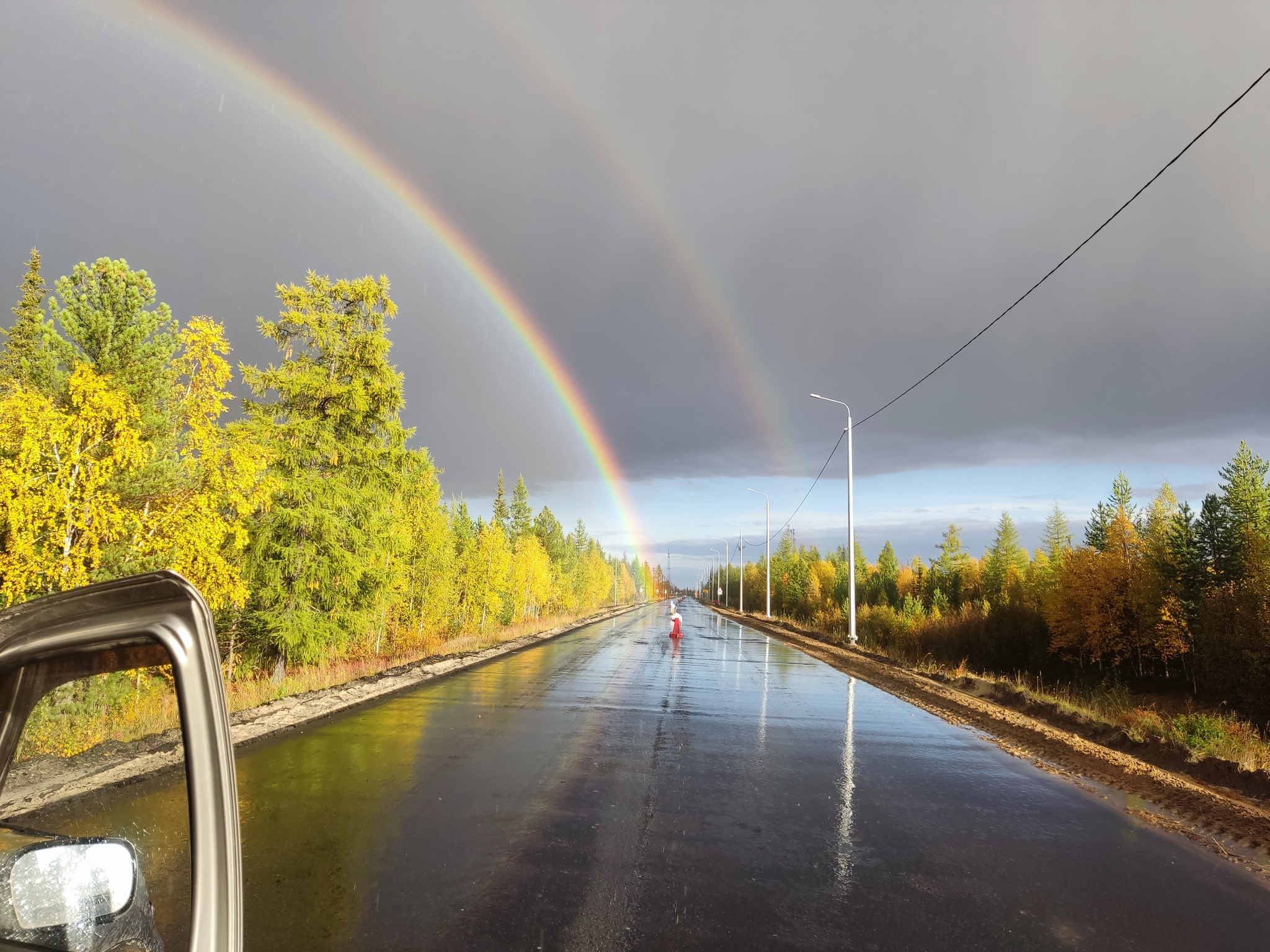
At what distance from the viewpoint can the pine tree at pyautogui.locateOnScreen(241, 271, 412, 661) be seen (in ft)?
62.3

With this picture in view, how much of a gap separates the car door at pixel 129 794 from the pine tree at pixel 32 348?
47.0 feet

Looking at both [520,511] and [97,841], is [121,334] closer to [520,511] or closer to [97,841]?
[97,841]

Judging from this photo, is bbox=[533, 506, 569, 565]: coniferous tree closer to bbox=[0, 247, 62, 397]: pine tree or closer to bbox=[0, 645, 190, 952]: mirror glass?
bbox=[0, 247, 62, 397]: pine tree

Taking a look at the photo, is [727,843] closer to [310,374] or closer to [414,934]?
[414,934]

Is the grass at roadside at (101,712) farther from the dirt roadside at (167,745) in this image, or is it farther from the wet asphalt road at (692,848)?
the wet asphalt road at (692,848)

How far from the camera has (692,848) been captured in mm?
5762

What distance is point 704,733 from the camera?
1064 centimetres

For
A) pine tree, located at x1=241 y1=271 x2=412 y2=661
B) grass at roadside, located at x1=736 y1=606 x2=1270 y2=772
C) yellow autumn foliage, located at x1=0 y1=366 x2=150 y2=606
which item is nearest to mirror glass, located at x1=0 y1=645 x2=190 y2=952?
yellow autumn foliage, located at x1=0 y1=366 x2=150 y2=606

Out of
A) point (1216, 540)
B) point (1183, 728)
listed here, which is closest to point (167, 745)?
point (1183, 728)

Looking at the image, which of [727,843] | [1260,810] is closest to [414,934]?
[727,843]

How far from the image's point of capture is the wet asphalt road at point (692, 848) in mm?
4406

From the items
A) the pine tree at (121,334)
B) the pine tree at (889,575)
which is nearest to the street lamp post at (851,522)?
the pine tree at (121,334)

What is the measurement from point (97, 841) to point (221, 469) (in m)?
10.8

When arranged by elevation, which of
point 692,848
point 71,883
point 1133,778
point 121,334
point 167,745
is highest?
point 121,334
